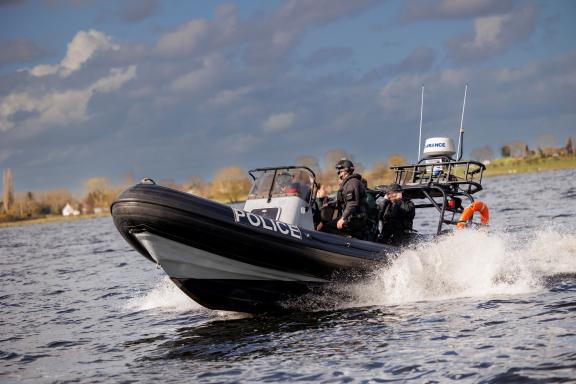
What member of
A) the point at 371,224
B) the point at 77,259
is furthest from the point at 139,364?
the point at 77,259

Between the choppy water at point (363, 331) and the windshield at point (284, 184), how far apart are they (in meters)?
1.51

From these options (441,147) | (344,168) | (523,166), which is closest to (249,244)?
(344,168)

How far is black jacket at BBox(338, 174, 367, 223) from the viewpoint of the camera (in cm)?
1046

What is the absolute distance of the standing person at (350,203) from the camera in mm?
10461

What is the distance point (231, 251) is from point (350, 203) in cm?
201

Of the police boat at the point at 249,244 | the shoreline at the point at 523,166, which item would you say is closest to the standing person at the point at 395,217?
the police boat at the point at 249,244

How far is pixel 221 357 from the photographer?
8.15 meters

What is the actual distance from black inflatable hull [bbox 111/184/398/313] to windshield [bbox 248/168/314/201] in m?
0.82

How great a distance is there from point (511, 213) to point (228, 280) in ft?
60.5

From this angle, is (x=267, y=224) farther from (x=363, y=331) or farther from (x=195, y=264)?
(x=363, y=331)

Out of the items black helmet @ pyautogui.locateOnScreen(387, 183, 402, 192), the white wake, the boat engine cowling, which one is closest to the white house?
the boat engine cowling

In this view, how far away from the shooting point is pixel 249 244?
940cm

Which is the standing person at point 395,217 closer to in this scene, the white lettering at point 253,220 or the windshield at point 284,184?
the windshield at point 284,184

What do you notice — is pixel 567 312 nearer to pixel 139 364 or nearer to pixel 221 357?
pixel 221 357
